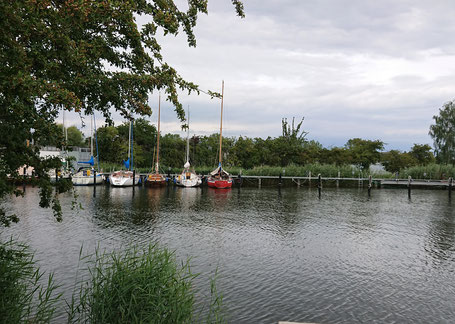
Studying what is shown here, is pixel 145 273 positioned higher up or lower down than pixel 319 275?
higher up

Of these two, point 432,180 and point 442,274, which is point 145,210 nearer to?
point 442,274

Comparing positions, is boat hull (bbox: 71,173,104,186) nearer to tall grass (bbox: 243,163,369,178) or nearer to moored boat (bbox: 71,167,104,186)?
moored boat (bbox: 71,167,104,186)

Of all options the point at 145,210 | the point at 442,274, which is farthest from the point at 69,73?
the point at 145,210

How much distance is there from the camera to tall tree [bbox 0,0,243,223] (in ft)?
18.3

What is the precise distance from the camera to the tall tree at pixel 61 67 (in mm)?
5582

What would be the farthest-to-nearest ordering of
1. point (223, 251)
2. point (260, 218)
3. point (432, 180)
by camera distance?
point (432, 180)
point (260, 218)
point (223, 251)

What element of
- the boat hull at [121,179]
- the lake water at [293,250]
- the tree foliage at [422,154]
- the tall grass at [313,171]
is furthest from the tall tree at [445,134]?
the boat hull at [121,179]

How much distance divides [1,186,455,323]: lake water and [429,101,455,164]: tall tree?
112ft

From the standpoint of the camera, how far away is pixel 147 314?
22.7 ft

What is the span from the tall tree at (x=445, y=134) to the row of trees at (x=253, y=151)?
12.0 ft

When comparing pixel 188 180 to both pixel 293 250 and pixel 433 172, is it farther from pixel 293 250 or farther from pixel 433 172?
pixel 293 250

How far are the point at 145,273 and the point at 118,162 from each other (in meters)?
63.9

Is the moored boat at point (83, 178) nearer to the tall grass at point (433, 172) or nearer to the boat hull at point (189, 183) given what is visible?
the boat hull at point (189, 183)

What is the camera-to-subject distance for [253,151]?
219 ft
